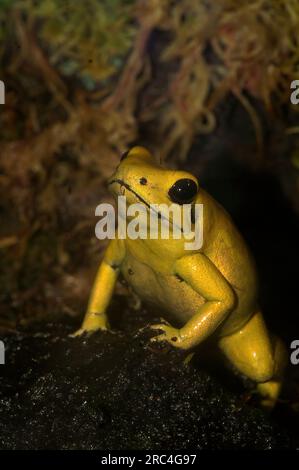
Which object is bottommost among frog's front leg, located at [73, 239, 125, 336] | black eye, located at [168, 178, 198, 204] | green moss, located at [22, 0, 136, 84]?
frog's front leg, located at [73, 239, 125, 336]

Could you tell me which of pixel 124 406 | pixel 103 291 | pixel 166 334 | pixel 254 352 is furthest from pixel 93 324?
pixel 254 352

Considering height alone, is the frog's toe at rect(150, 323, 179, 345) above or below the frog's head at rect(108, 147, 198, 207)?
below

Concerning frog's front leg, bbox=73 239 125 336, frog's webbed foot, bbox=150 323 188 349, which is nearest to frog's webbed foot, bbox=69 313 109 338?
frog's front leg, bbox=73 239 125 336

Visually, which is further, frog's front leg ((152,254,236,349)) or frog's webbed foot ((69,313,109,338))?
frog's webbed foot ((69,313,109,338))

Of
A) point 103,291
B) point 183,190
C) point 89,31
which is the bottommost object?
point 103,291

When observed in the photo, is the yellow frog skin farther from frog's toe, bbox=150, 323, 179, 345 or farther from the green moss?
the green moss

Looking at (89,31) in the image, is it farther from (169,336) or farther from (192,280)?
(169,336)

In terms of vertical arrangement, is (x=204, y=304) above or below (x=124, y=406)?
above
